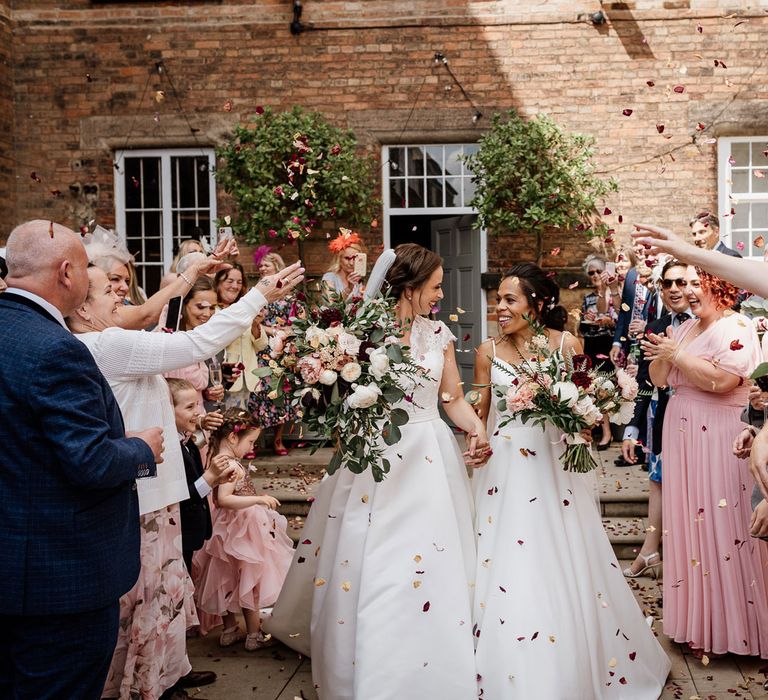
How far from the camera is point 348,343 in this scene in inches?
137

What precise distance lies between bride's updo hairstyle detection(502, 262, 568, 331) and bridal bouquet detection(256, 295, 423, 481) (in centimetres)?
87

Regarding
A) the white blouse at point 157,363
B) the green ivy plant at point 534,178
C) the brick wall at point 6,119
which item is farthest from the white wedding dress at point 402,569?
the brick wall at point 6,119

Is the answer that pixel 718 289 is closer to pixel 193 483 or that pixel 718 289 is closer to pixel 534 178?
pixel 193 483

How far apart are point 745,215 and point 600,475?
13.1 feet

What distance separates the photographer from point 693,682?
394 cm

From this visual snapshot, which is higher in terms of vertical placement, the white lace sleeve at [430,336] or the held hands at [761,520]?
the white lace sleeve at [430,336]

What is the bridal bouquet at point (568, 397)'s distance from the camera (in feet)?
12.1

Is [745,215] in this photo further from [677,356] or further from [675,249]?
[675,249]

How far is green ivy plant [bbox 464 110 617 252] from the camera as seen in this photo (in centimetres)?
834

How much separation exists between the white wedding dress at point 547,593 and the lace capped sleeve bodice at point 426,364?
293 mm

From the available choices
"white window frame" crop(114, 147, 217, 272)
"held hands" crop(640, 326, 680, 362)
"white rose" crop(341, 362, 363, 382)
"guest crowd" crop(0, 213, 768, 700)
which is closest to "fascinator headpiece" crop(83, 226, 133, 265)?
"guest crowd" crop(0, 213, 768, 700)

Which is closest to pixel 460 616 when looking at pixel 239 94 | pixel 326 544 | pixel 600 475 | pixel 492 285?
pixel 326 544

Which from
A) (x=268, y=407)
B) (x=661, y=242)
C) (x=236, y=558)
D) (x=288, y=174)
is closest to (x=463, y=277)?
(x=288, y=174)

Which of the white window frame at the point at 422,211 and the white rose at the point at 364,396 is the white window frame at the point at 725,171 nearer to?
the white window frame at the point at 422,211
